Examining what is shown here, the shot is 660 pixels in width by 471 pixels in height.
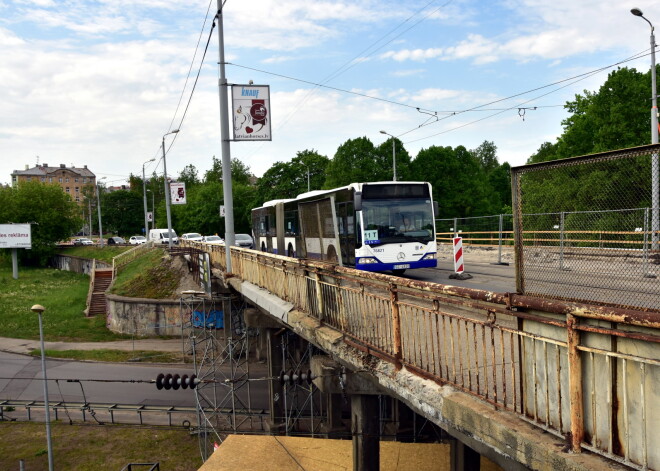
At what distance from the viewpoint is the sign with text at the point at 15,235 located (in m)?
58.4

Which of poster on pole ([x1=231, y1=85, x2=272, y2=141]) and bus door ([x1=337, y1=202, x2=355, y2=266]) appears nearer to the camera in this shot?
poster on pole ([x1=231, y1=85, x2=272, y2=141])

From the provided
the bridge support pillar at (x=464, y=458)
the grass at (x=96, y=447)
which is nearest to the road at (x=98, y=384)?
the grass at (x=96, y=447)

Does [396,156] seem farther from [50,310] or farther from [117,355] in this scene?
[50,310]

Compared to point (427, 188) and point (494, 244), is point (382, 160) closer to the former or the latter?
point (494, 244)

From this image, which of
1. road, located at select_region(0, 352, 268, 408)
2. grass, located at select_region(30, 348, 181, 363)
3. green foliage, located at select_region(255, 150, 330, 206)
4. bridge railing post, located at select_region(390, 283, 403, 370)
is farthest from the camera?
green foliage, located at select_region(255, 150, 330, 206)

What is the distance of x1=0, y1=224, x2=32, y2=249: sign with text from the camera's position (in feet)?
192

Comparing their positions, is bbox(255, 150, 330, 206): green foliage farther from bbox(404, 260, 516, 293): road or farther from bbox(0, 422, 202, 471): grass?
bbox(0, 422, 202, 471): grass

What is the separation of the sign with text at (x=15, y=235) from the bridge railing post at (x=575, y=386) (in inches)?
2550

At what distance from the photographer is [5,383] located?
25.4m

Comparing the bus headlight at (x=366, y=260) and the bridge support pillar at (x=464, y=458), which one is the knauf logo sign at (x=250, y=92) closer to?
the bus headlight at (x=366, y=260)

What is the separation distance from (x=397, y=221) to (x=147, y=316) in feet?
76.0

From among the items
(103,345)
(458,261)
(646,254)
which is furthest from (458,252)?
(103,345)

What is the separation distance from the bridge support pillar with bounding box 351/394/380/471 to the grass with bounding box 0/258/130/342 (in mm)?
29013

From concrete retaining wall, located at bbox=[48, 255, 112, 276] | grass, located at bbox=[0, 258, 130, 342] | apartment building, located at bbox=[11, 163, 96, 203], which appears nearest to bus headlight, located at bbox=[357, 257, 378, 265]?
grass, located at bbox=[0, 258, 130, 342]
